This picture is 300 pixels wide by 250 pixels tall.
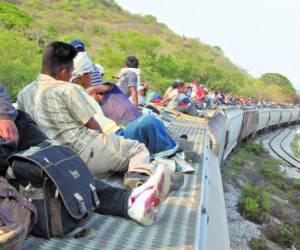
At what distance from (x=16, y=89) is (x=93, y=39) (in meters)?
44.3

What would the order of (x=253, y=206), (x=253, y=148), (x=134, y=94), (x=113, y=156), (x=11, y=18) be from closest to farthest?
(x=113, y=156) < (x=134, y=94) < (x=253, y=206) < (x=253, y=148) < (x=11, y=18)

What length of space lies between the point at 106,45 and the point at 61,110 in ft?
92.7

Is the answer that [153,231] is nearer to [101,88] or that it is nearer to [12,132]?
[12,132]

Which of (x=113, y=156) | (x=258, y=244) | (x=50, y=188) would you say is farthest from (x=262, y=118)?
(x=50, y=188)

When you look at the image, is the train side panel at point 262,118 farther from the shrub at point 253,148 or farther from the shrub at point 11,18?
the shrub at point 11,18

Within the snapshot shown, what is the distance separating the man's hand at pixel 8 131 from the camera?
2.90m

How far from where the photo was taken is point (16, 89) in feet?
50.1

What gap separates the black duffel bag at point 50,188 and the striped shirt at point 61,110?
913mm

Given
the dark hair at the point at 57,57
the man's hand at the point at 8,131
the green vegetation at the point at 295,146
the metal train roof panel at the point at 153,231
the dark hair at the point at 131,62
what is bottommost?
the green vegetation at the point at 295,146

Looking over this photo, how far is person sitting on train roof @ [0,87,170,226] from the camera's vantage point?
289 centimetres

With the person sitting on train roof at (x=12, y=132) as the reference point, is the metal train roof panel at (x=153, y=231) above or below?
below

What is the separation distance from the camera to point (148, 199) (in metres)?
2.89

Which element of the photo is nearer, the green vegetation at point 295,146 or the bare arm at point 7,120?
the bare arm at point 7,120

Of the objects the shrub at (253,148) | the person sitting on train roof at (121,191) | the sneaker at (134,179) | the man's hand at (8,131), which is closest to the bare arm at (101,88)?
the sneaker at (134,179)
